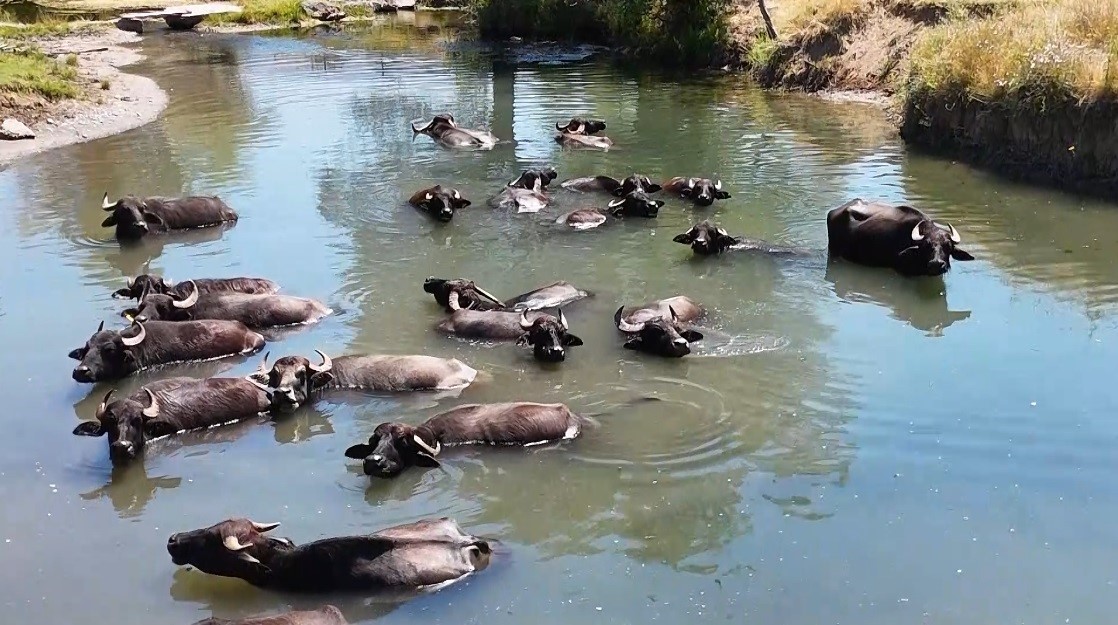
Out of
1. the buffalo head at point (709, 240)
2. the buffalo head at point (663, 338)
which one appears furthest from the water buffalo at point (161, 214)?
the buffalo head at point (663, 338)

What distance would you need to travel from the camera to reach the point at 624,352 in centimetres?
916

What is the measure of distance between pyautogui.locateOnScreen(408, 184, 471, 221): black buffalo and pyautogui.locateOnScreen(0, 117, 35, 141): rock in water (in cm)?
728

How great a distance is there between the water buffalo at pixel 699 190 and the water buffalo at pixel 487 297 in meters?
3.74

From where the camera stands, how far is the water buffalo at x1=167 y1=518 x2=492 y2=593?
5875mm

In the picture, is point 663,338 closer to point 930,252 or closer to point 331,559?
point 930,252

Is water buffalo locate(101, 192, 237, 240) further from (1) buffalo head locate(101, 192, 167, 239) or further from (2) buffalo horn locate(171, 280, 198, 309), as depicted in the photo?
(2) buffalo horn locate(171, 280, 198, 309)

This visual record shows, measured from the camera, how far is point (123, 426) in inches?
292

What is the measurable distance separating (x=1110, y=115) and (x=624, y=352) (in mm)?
7709

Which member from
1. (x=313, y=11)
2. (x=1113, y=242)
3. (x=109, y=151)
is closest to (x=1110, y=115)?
(x=1113, y=242)

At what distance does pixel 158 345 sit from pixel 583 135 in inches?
370

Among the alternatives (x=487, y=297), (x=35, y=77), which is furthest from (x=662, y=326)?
(x=35, y=77)

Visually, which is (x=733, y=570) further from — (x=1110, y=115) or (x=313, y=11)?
(x=313, y=11)

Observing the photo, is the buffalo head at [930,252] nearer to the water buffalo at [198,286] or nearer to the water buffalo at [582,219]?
the water buffalo at [582,219]

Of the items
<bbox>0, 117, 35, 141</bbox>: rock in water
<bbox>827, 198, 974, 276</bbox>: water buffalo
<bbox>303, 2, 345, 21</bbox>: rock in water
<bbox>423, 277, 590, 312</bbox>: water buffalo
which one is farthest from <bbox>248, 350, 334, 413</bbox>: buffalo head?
<bbox>303, 2, 345, 21</bbox>: rock in water
